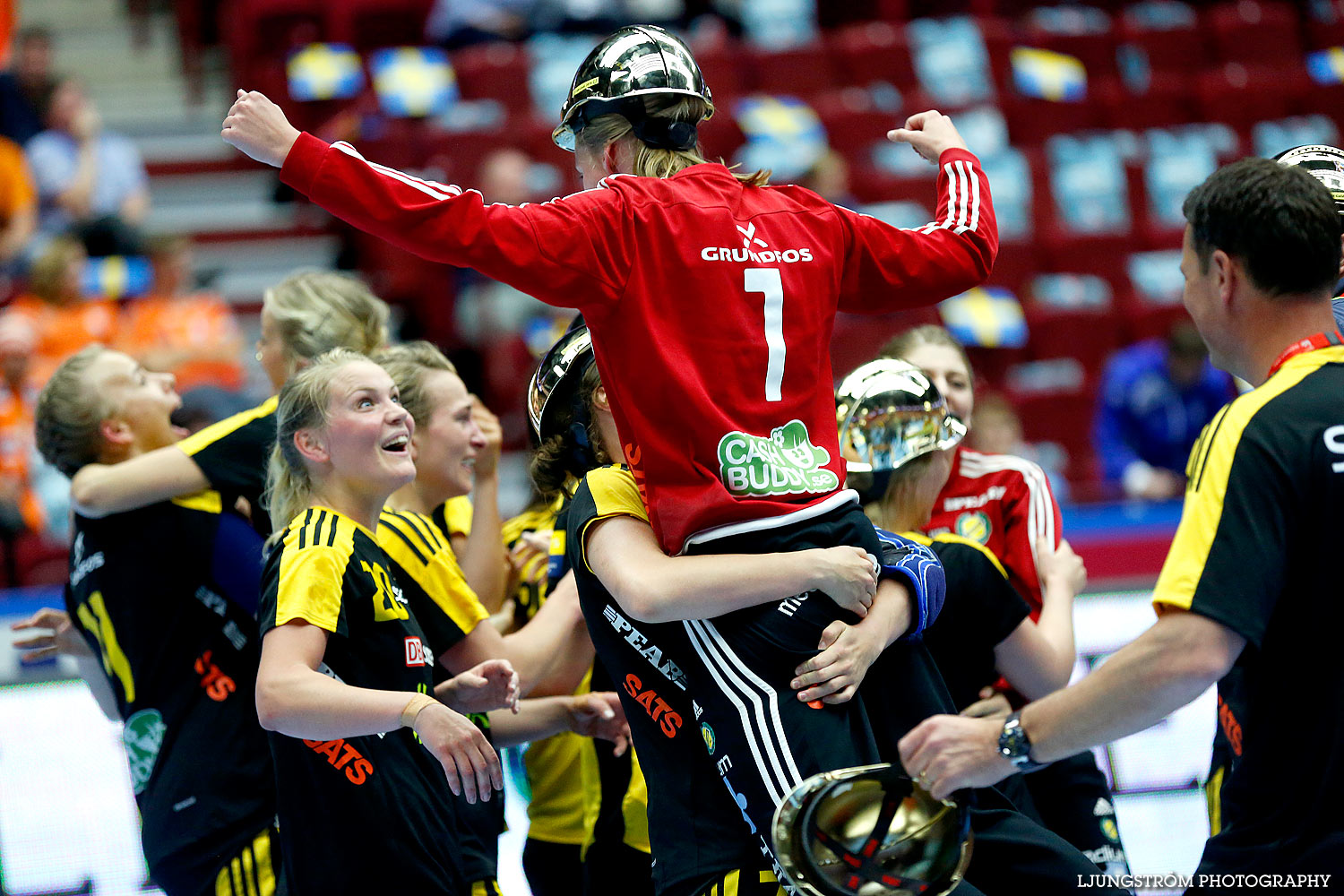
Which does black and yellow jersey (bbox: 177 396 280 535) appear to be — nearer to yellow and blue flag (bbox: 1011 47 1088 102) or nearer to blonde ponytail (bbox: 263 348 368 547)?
blonde ponytail (bbox: 263 348 368 547)

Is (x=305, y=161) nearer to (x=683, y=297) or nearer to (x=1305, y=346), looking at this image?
(x=683, y=297)

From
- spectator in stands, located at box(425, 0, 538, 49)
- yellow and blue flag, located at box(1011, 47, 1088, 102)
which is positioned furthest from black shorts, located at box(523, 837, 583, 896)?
yellow and blue flag, located at box(1011, 47, 1088, 102)

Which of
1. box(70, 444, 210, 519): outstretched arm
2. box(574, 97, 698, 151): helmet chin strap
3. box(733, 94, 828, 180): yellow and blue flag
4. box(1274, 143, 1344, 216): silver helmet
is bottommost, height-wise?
box(70, 444, 210, 519): outstretched arm

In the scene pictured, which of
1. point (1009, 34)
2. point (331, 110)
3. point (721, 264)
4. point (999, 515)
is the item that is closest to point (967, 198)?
point (721, 264)

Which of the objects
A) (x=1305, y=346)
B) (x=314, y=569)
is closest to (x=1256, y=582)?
(x=1305, y=346)

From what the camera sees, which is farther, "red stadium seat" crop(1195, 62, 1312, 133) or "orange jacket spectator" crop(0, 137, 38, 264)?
"red stadium seat" crop(1195, 62, 1312, 133)

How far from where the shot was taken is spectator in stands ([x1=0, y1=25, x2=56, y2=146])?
10945 millimetres

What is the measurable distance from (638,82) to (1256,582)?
167cm

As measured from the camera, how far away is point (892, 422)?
3.83m

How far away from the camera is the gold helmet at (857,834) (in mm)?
2684

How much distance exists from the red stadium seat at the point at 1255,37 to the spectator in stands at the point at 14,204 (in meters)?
11.3

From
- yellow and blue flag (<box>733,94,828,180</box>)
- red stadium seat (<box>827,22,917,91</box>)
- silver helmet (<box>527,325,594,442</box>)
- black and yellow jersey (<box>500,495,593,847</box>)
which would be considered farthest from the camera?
red stadium seat (<box>827,22,917,91</box>)

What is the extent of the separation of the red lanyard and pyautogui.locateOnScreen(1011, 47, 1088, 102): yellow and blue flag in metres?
11.1

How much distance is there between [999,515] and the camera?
4293mm
